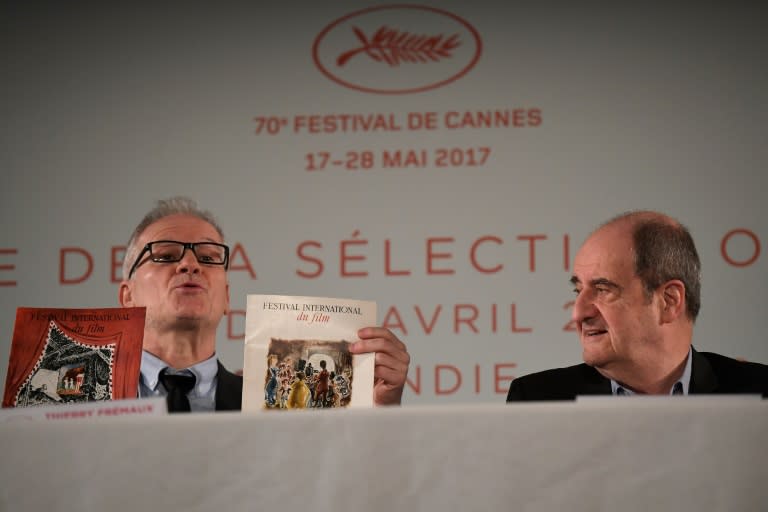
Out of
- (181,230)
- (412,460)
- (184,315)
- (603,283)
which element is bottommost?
(412,460)

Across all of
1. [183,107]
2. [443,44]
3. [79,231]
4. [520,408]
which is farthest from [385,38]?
[520,408]

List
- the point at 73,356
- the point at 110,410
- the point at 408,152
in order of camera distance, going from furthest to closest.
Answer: the point at 408,152 < the point at 73,356 < the point at 110,410

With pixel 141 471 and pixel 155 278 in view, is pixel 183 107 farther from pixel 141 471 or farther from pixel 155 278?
pixel 141 471

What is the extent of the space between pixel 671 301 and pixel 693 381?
0.21m

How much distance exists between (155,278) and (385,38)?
178cm

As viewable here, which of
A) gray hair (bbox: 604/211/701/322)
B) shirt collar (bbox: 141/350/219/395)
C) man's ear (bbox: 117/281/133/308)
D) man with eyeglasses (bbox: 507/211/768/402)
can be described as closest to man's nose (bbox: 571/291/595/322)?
man with eyeglasses (bbox: 507/211/768/402)


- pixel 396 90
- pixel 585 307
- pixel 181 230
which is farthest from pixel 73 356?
pixel 396 90

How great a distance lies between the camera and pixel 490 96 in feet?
12.0

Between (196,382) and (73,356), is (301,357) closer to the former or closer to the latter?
(73,356)

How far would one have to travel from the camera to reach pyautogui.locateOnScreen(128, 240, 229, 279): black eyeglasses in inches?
92.7

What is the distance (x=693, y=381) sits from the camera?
93.1 inches

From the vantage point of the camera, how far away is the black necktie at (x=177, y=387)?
2254mm

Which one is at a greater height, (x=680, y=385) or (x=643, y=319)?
(x=643, y=319)

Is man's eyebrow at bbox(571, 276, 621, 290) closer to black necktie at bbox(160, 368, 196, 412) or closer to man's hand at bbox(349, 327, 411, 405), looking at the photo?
man's hand at bbox(349, 327, 411, 405)
